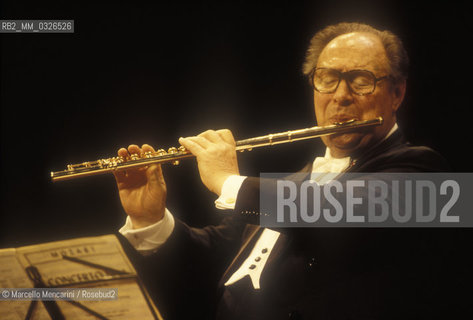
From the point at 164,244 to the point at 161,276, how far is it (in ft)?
0.84

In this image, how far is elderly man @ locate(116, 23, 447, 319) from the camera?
1.87 meters

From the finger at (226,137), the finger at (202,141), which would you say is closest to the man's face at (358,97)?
the finger at (226,137)

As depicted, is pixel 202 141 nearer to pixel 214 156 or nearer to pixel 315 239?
pixel 214 156

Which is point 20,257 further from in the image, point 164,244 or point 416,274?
point 416,274

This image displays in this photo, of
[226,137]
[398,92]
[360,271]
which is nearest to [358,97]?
[398,92]

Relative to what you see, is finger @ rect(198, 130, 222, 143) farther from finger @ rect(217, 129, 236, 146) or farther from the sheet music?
the sheet music

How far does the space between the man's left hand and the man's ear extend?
766 mm

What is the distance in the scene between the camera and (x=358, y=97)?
2.15 meters

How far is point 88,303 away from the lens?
1.83 m

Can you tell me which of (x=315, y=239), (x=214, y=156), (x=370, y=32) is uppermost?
(x=370, y=32)

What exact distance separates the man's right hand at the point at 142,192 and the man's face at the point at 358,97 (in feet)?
2.68

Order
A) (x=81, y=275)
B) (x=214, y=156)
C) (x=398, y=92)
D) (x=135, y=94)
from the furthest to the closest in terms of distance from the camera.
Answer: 1. (x=135, y=94)
2. (x=398, y=92)
3. (x=214, y=156)
4. (x=81, y=275)

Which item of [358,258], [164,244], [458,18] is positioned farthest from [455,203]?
[164,244]

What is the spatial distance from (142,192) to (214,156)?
49 cm
